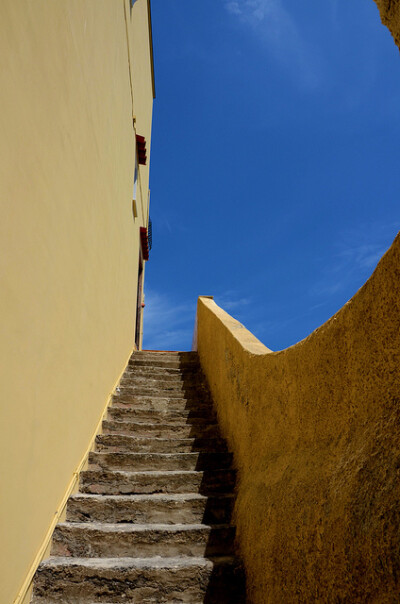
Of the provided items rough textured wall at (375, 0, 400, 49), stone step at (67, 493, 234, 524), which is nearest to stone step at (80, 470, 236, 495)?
stone step at (67, 493, 234, 524)

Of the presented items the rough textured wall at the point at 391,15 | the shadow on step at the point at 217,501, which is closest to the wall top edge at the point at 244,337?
the shadow on step at the point at 217,501

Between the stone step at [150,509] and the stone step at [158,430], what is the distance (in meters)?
0.86

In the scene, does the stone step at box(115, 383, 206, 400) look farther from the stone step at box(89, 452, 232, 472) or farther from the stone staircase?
the stone step at box(89, 452, 232, 472)

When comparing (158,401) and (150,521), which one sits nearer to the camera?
(150,521)

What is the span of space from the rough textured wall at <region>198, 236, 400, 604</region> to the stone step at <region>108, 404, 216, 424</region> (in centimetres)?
143

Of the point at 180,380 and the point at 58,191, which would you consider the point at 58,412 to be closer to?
the point at 58,191

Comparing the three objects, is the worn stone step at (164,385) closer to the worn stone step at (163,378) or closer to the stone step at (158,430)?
the worn stone step at (163,378)

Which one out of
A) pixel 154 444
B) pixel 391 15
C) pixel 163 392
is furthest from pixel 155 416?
pixel 391 15

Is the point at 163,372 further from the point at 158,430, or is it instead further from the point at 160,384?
the point at 158,430

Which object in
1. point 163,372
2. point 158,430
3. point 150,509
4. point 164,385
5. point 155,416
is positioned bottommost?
point 150,509

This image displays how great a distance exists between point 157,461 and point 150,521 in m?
0.55

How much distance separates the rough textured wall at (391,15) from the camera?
898 millimetres

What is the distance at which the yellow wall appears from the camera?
144cm

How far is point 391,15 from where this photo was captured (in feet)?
3.03
